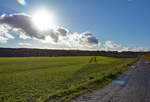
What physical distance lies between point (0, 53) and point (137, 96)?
6057 inches

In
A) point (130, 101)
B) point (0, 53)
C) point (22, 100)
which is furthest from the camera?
point (0, 53)

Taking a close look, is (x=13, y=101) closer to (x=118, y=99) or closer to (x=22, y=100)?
(x=22, y=100)

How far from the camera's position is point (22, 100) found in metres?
6.22

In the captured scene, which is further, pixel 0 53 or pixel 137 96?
pixel 0 53

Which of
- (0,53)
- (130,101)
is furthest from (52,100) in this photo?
(0,53)

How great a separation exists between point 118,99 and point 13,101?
19.7ft

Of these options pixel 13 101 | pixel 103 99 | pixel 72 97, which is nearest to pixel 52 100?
pixel 72 97

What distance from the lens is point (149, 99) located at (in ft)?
19.7

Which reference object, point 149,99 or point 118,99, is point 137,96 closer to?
point 149,99

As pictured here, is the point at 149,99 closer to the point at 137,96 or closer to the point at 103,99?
the point at 137,96

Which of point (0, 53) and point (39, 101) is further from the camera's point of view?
point (0, 53)

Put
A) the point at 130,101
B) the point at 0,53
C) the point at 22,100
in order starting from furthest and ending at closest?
the point at 0,53 < the point at 22,100 < the point at 130,101

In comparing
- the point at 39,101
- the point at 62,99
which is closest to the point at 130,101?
the point at 62,99

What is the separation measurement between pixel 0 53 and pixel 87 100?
500ft
